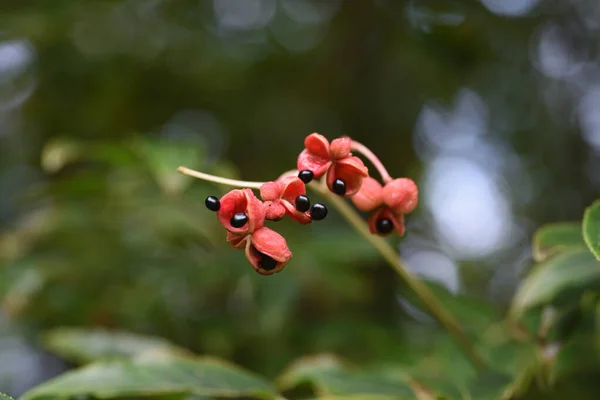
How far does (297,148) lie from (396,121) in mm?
389

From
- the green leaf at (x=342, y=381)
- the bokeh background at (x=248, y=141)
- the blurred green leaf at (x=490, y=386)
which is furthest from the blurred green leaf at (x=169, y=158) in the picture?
the blurred green leaf at (x=490, y=386)

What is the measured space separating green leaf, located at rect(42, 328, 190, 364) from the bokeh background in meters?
0.26

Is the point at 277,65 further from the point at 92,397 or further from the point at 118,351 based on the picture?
the point at 92,397

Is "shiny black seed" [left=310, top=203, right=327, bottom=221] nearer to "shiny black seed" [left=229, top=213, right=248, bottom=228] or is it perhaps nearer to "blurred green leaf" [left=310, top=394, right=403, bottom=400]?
"shiny black seed" [left=229, top=213, right=248, bottom=228]

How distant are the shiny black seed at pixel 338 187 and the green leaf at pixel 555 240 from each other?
30 centimetres

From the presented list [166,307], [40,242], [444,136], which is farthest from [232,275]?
[444,136]

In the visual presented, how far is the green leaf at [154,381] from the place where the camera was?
0.74m

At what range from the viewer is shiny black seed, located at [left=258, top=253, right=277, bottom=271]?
62 cm

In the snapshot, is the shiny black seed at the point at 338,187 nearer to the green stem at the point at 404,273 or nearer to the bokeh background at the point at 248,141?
the green stem at the point at 404,273

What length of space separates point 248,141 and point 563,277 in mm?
1859

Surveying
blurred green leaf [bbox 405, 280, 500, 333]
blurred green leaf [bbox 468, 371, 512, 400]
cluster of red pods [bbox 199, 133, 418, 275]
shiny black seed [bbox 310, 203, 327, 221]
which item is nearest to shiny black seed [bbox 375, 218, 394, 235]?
cluster of red pods [bbox 199, 133, 418, 275]

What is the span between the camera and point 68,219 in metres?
1.50

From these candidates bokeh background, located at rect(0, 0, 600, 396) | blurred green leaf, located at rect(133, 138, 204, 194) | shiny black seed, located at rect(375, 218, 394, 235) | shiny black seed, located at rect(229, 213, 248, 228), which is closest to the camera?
shiny black seed, located at rect(229, 213, 248, 228)

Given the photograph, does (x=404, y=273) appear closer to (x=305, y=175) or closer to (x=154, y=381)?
(x=305, y=175)
